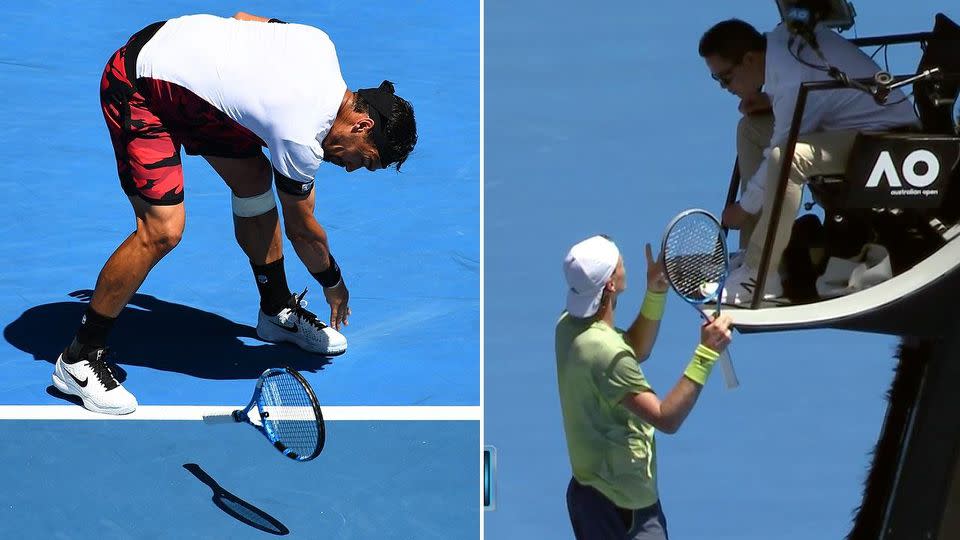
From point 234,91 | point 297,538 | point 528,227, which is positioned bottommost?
point 297,538

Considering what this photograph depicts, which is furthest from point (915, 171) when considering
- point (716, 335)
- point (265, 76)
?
point (265, 76)

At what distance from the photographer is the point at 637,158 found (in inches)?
422

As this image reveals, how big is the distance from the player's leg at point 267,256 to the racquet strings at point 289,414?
1346 mm

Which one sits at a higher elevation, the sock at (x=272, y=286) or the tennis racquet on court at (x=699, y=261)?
the tennis racquet on court at (x=699, y=261)

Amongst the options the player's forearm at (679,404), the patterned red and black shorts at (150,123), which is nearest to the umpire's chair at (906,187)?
the player's forearm at (679,404)

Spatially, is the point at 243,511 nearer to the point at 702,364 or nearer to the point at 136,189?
the point at 136,189

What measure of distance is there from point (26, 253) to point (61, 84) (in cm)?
206

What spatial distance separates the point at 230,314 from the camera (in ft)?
29.3

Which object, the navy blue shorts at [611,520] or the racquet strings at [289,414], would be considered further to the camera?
the racquet strings at [289,414]

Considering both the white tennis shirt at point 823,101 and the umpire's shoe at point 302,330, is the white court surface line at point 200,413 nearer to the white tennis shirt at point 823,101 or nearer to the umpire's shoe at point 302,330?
the umpire's shoe at point 302,330

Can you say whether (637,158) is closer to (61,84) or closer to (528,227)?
(528,227)

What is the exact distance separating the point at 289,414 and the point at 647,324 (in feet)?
6.18

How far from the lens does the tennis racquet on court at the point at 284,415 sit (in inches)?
267

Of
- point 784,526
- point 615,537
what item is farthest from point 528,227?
point 615,537
